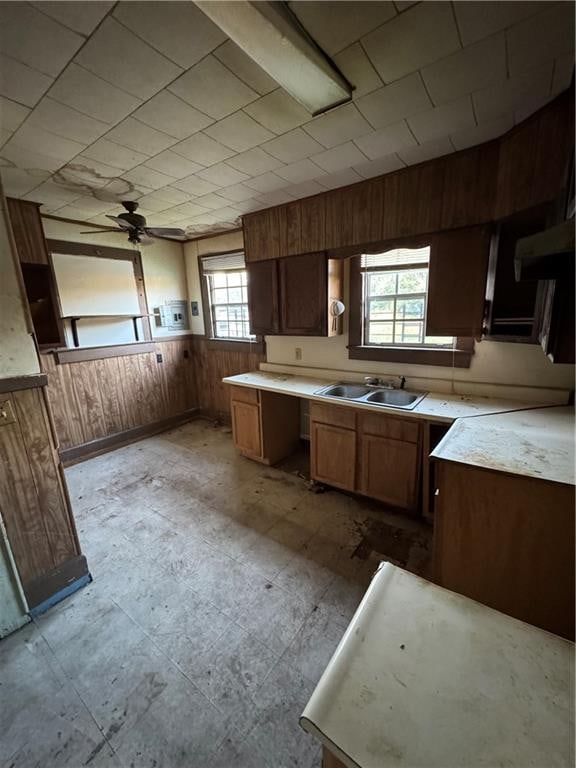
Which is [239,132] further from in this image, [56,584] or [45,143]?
[56,584]

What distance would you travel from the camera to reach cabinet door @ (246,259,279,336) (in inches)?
119

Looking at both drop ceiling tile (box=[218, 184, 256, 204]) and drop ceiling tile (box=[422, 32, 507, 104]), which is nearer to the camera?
drop ceiling tile (box=[422, 32, 507, 104])

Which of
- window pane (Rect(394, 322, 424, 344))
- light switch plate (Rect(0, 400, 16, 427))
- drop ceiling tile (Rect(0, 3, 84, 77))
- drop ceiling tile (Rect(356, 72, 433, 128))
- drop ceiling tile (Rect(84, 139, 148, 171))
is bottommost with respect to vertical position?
light switch plate (Rect(0, 400, 16, 427))

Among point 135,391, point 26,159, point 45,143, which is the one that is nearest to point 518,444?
point 45,143

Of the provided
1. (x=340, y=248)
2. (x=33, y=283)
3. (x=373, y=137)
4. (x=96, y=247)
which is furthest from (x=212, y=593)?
(x=96, y=247)

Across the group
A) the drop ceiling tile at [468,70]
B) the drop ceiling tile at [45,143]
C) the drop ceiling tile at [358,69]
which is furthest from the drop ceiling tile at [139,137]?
the drop ceiling tile at [468,70]

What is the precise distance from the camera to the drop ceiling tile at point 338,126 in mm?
1591

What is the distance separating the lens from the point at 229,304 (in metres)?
4.15

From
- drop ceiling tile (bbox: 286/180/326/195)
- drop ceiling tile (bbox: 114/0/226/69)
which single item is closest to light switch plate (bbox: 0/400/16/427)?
drop ceiling tile (bbox: 114/0/226/69)

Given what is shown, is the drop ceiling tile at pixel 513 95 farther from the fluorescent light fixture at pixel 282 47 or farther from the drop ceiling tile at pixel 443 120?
the fluorescent light fixture at pixel 282 47

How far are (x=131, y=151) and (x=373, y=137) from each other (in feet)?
4.80

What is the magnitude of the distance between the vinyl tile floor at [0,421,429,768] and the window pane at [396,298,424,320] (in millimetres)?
1618

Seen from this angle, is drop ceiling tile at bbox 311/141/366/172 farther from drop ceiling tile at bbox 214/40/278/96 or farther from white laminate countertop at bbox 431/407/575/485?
white laminate countertop at bbox 431/407/575/485

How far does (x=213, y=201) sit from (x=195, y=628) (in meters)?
3.14
